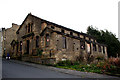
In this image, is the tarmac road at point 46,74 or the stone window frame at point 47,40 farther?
the stone window frame at point 47,40

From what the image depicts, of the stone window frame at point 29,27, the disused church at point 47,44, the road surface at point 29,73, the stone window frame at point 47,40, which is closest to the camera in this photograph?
the road surface at point 29,73

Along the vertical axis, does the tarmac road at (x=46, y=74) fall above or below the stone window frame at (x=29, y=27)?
below

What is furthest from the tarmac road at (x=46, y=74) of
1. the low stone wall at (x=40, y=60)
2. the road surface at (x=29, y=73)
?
the low stone wall at (x=40, y=60)

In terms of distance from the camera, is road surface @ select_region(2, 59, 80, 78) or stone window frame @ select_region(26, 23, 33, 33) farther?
stone window frame @ select_region(26, 23, 33, 33)

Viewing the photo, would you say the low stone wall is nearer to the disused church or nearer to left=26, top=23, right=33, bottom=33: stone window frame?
the disused church

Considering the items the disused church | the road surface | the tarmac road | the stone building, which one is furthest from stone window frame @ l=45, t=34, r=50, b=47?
the stone building

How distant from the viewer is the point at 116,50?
1443 inches

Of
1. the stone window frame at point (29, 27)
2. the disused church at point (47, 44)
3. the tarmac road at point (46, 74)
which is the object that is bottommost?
the tarmac road at point (46, 74)

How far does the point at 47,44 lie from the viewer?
18750 mm

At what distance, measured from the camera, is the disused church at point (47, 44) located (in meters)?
17.6

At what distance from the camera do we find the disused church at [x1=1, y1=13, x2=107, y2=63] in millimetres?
17594

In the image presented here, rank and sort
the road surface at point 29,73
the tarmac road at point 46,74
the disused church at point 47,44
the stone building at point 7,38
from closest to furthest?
the road surface at point 29,73 → the tarmac road at point 46,74 → the disused church at point 47,44 → the stone building at point 7,38

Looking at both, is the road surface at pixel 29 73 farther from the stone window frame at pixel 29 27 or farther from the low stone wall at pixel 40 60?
the stone window frame at pixel 29 27

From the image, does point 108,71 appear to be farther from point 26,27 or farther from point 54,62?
point 26,27
